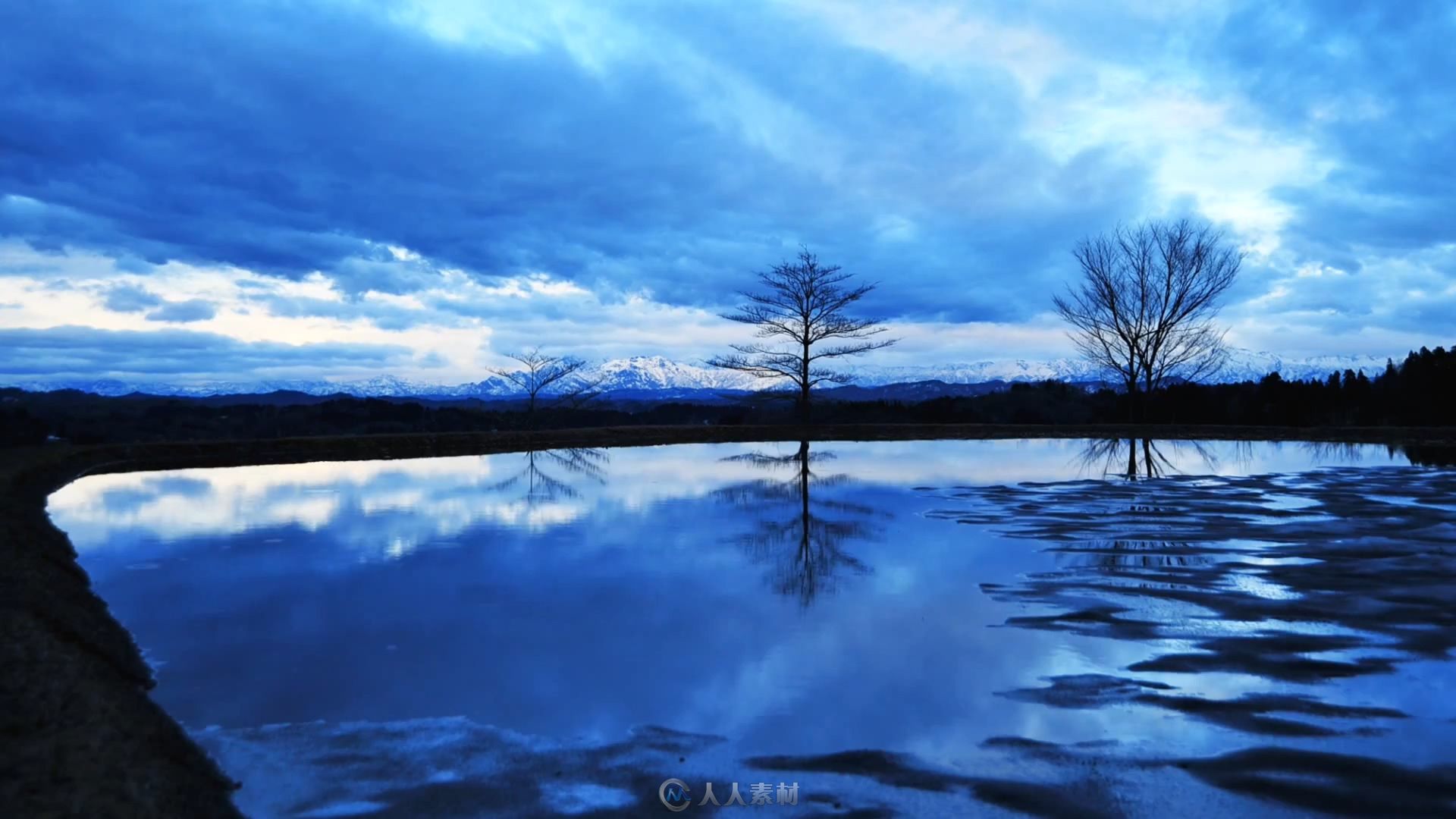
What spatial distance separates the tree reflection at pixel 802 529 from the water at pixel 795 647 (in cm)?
9

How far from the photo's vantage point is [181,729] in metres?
5.32

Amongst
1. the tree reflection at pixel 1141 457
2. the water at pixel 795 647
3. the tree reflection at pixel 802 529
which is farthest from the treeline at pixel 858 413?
the water at pixel 795 647

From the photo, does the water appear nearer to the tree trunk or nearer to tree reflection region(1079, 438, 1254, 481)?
tree reflection region(1079, 438, 1254, 481)

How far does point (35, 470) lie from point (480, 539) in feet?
36.0

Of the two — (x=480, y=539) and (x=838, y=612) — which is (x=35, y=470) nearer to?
(x=480, y=539)

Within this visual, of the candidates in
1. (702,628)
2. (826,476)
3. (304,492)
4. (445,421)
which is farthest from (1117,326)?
(702,628)

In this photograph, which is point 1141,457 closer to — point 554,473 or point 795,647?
point 554,473

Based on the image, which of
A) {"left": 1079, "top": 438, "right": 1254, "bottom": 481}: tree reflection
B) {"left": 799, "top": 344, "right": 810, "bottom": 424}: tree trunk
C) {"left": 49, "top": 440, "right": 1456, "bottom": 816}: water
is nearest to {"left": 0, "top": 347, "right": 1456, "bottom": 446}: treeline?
{"left": 799, "top": 344, "right": 810, "bottom": 424}: tree trunk

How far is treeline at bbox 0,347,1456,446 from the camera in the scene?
3316 centimetres

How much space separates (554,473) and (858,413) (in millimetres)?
27978

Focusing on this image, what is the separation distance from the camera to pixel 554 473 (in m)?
20.6

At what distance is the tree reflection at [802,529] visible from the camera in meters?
9.69

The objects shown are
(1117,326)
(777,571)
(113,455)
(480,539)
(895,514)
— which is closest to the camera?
(777,571)

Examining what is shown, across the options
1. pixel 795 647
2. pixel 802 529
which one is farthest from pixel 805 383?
pixel 795 647
